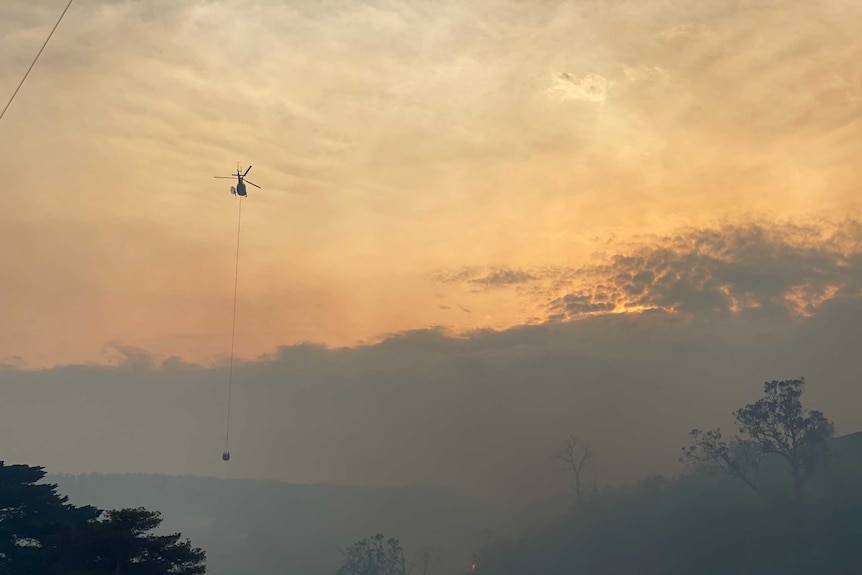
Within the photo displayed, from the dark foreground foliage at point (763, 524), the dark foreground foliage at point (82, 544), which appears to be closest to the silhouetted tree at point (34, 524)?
the dark foreground foliage at point (82, 544)

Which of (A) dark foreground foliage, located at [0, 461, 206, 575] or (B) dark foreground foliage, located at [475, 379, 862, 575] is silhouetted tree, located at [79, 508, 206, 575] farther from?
(B) dark foreground foliage, located at [475, 379, 862, 575]

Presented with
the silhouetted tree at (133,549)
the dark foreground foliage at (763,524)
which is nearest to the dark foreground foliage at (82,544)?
the silhouetted tree at (133,549)

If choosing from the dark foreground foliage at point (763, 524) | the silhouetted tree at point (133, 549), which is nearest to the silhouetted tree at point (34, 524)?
the silhouetted tree at point (133, 549)

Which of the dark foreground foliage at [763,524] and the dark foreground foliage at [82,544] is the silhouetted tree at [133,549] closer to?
the dark foreground foliage at [82,544]

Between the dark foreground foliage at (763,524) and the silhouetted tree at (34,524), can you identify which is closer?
the silhouetted tree at (34,524)

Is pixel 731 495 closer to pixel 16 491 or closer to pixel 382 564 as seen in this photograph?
pixel 382 564

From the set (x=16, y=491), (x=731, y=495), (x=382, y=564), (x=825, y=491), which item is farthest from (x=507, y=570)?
(x=16, y=491)

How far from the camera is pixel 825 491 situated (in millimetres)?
170000

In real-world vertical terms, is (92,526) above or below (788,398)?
below

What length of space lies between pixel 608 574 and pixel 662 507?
3401cm

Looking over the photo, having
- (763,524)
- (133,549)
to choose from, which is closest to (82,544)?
(133,549)

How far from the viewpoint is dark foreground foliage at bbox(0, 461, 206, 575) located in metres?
60.9

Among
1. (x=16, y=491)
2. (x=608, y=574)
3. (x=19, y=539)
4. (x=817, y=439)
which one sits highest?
(x=817, y=439)

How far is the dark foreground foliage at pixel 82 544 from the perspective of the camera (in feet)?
200
